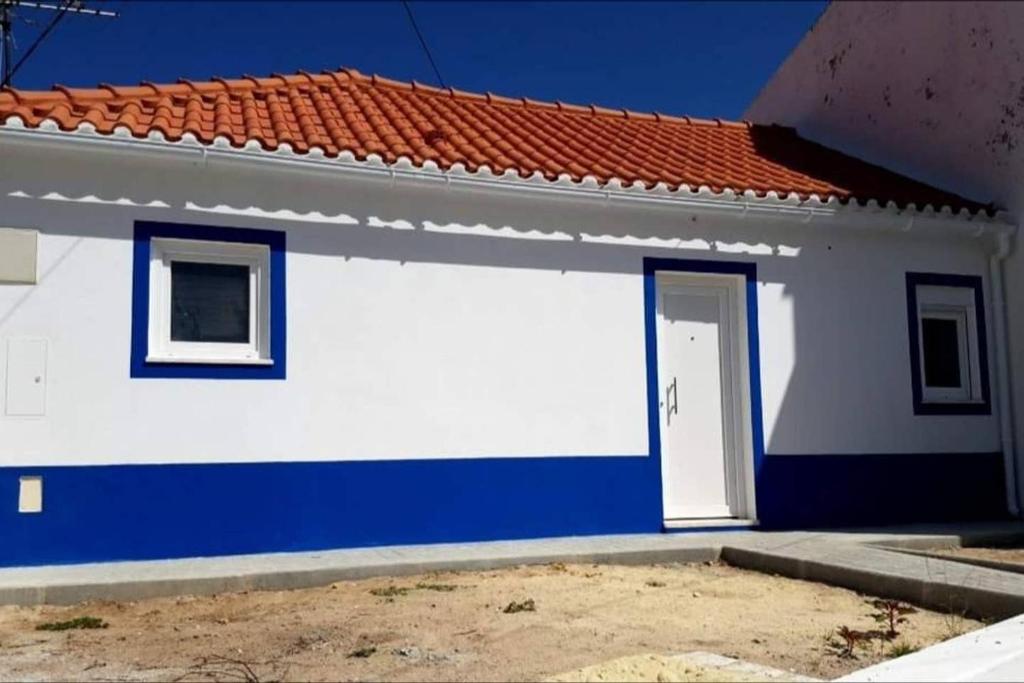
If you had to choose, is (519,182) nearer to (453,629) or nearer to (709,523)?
A: (709,523)

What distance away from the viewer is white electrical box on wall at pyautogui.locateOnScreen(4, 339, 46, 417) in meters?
7.13

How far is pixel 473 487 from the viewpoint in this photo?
27.3 ft

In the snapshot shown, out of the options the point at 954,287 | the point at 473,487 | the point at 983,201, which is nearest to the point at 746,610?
the point at 473,487

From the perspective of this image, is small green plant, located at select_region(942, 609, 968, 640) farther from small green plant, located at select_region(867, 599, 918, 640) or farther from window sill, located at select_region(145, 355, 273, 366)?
window sill, located at select_region(145, 355, 273, 366)

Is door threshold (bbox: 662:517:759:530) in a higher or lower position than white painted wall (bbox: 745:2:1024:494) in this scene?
lower

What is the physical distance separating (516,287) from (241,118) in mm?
2733

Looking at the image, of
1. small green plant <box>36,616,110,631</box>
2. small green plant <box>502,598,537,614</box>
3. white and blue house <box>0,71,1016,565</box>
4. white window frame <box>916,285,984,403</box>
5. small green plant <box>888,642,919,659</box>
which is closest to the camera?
small green plant <box>888,642,919,659</box>

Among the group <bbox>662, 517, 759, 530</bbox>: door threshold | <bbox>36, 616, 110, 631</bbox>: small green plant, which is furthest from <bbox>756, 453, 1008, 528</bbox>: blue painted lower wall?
<bbox>36, 616, 110, 631</bbox>: small green plant

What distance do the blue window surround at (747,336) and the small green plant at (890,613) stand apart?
109 inches

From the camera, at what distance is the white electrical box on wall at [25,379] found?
23.4 ft

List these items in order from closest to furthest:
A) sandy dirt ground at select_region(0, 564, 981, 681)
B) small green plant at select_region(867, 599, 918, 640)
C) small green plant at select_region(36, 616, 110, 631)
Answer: sandy dirt ground at select_region(0, 564, 981, 681) → small green plant at select_region(867, 599, 918, 640) → small green plant at select_region(36, 616, 110, 631)

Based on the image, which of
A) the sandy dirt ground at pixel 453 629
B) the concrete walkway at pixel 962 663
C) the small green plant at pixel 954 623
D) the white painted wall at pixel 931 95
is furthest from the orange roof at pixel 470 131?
the concrete walkway at pixel 962 663

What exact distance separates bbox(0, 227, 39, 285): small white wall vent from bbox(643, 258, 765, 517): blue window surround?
479cm

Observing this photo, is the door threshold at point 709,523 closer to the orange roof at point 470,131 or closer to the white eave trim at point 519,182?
the white eave trim at point 519,182
